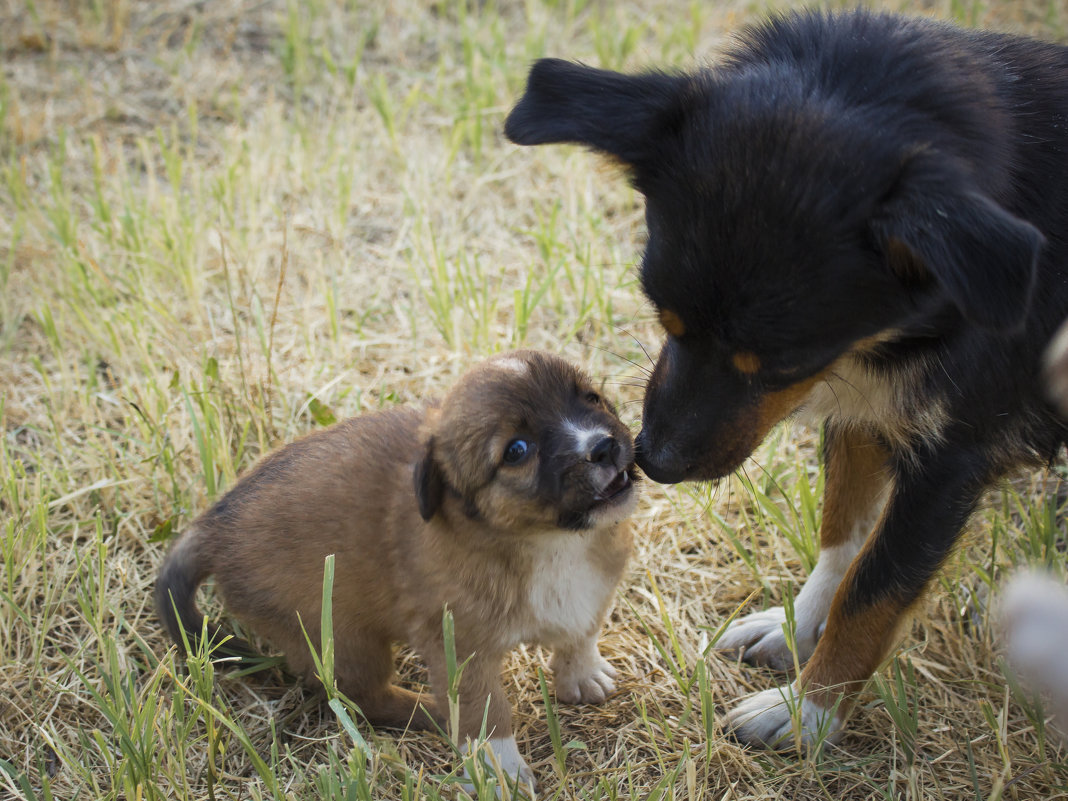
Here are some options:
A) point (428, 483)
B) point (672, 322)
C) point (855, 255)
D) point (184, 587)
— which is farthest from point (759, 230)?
point (184, 587)

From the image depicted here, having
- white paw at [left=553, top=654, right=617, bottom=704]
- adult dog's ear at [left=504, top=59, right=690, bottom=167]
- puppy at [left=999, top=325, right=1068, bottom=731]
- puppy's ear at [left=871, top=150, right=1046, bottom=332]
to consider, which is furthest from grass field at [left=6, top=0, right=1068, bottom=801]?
puppy at [left=999, top=325, right=1068, bottom=731]

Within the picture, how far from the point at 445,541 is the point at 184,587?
78 centimetres

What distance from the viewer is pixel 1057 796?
7.69 ft

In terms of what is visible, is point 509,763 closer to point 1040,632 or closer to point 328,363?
point 328,363

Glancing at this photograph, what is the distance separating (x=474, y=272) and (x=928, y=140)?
2.56m

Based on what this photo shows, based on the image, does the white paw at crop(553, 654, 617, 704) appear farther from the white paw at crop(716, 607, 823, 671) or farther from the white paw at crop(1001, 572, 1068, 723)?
the white paw at crop(1001, 572, 1068, 723)

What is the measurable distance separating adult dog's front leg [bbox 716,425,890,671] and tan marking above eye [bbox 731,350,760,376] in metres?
0.83

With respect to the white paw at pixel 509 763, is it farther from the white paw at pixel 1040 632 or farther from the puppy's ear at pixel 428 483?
the white paw at pixel 1040 632

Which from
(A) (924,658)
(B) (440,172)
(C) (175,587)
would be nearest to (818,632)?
(A) (924,658)

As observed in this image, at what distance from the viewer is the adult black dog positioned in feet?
6.57

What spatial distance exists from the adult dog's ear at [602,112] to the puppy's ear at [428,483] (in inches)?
30.3

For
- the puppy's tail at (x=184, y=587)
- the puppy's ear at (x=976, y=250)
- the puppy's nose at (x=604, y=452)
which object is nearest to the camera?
the puppy's ear at (x=976, y=250)

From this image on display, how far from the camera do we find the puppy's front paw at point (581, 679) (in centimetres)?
278

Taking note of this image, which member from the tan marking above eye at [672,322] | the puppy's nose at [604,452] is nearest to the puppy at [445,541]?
the puppy's nose at [604,452]
